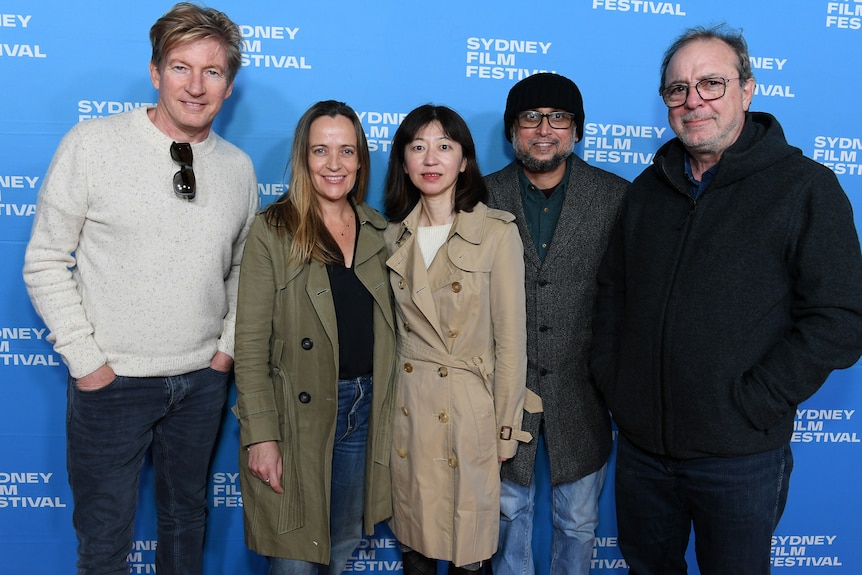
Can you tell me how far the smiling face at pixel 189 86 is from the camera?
1.83m

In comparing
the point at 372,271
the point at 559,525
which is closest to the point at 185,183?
the point at 372,271

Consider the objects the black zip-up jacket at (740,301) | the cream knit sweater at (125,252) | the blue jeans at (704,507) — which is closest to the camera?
A: the black zip-up jacket at (740,301)

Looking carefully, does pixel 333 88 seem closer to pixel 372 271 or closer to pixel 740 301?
pixel 372 271

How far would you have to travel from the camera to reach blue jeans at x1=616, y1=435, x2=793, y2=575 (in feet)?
5.55

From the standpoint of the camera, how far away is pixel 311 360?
1865 millimetres

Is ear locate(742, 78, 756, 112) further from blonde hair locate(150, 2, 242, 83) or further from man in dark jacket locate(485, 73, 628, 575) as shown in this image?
blonde hair locate(150, 2, 242, 83)

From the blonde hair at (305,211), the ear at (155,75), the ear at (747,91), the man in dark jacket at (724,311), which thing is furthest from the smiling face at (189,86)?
the ear at (747,91)

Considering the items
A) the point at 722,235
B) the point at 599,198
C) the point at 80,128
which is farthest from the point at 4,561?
the point at 722,235

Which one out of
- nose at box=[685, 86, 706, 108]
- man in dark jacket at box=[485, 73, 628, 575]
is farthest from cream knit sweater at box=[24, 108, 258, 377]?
nose at box=[685, 86, 706, 108]

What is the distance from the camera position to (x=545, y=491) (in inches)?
102

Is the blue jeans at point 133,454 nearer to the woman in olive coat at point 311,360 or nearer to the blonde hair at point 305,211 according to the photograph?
the woman in olive coat at point 311,360

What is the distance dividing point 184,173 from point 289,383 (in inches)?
27.9

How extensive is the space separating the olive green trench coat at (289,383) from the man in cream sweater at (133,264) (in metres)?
0.19

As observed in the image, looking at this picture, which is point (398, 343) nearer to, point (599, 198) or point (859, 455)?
point (599, 198)
